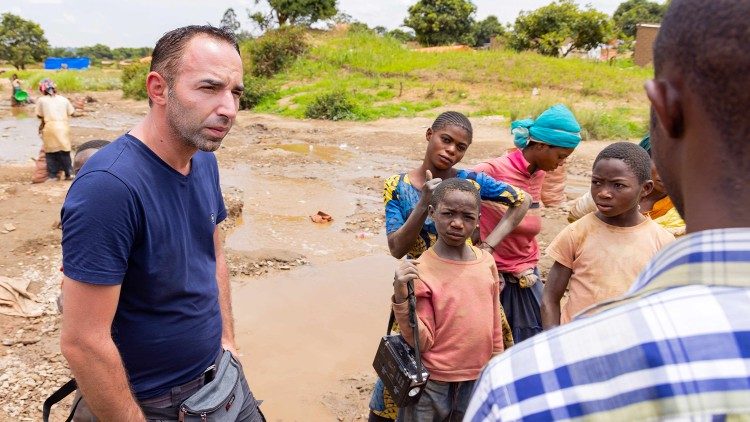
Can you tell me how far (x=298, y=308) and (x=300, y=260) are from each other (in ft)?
3.81

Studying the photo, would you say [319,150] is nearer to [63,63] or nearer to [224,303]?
[224,303]

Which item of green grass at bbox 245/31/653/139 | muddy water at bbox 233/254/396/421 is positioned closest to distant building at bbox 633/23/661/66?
green grass at bbox 245/31/653/139

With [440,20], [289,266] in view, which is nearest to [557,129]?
[289,266]

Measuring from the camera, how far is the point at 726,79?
69cm

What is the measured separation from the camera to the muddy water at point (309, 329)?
393 centimetres

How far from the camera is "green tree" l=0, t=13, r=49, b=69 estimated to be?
1839 inches

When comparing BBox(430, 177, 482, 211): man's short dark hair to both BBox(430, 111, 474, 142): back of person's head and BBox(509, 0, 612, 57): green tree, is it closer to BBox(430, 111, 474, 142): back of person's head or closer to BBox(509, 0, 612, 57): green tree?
BBox(430, 111, 474, 142): back of person's head

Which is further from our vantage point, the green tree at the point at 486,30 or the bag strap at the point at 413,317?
the green tree at the point at 486,30

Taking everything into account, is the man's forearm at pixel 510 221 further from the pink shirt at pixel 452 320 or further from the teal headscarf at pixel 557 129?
the pink shirt at pixel 452 320

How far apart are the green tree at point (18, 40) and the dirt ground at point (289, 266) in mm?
41224

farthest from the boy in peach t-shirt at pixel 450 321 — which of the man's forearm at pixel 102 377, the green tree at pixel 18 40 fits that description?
the green tree at pixel 18 40

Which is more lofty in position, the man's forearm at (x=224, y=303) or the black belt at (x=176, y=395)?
the man's forearm at (x=224, y=303)

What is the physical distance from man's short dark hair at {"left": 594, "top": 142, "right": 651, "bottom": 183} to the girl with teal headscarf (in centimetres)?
55

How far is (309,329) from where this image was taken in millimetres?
4844
